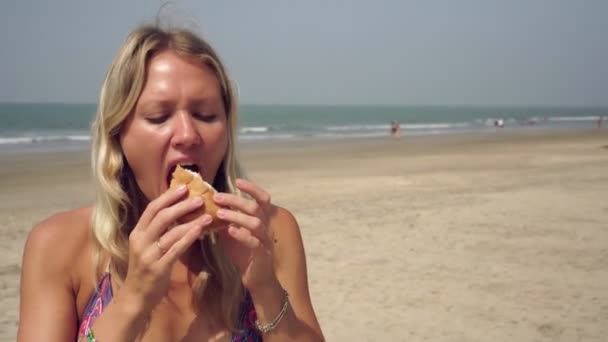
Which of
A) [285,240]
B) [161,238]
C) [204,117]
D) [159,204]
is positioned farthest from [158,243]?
[285,240]

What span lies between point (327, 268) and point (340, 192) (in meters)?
6.34

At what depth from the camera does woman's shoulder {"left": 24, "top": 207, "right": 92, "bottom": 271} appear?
205 cm

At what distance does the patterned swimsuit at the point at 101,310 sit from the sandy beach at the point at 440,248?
3580mm

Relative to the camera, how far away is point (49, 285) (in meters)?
2.03

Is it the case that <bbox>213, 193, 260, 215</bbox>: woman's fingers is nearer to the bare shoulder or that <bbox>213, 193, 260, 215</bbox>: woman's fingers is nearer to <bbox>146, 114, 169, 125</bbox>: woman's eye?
<bbox>146, 114, 169, 125</bbox>: woman's eye

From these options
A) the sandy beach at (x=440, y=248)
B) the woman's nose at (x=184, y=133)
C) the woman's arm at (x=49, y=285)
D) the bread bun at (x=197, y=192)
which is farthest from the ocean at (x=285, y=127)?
the sandy beach at (x=440, y=248)

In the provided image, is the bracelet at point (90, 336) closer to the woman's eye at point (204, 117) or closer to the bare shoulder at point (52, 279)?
the bare shoulder at point (52, 279)

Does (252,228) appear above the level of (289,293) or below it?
above

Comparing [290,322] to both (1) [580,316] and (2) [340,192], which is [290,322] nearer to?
A: (1) [580,316]

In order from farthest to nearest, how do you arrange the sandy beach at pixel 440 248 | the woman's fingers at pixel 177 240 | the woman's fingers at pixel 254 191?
1. the sandy beach at pixel 440 248
2. the woman's fingers at pixel 254 191
3. the woman's fingers at pixel 177 240

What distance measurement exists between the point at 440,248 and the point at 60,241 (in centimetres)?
705

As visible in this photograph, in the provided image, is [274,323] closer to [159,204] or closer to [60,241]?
[159,204]

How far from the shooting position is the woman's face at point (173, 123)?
1.94 m

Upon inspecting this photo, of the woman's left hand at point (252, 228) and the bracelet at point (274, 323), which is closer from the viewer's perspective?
the woman's left hand at point (252, 228)
